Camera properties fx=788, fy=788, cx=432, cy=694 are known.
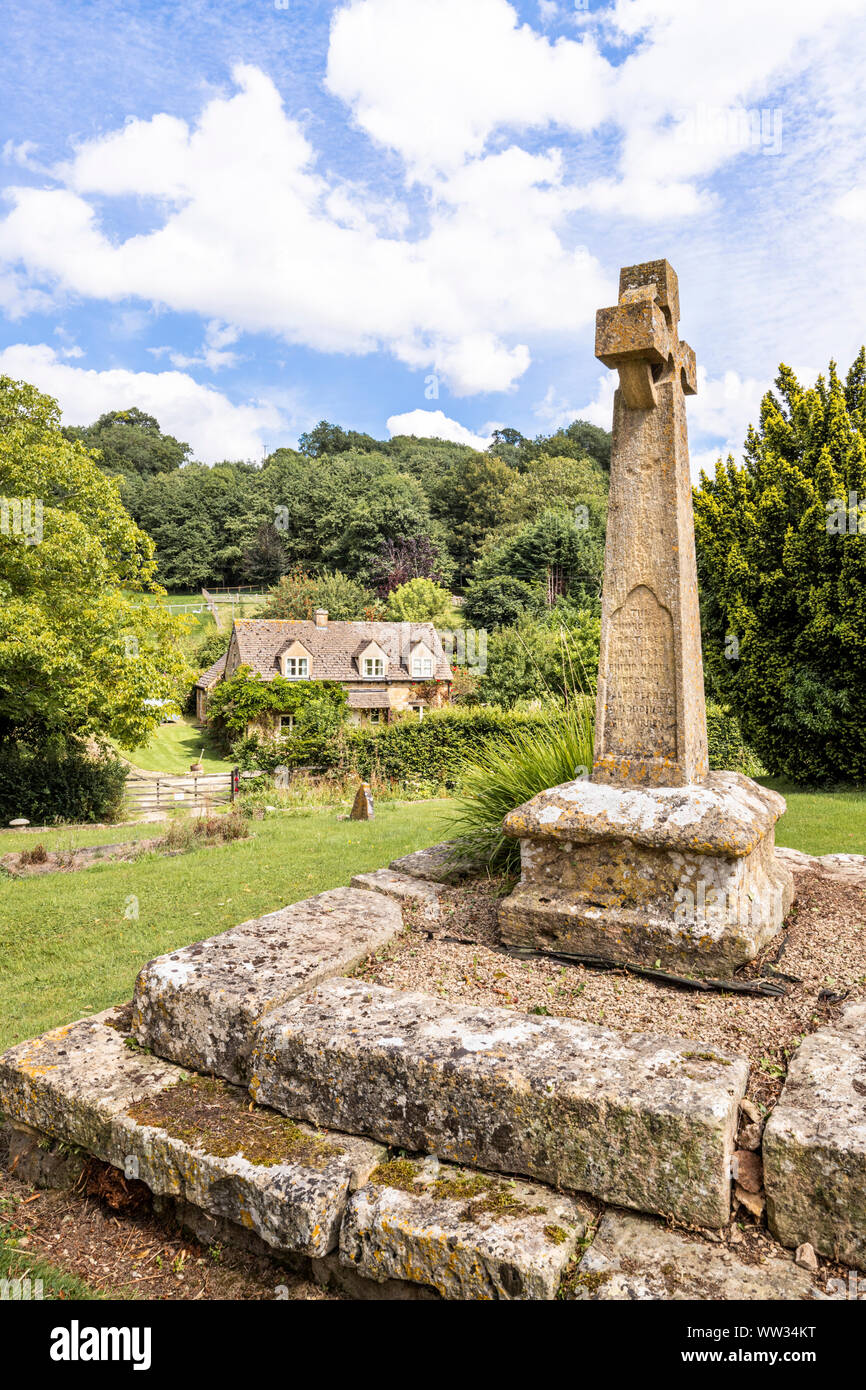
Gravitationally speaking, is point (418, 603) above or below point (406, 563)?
below

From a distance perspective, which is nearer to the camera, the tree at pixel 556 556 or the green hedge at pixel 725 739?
the green hedge at pixel 725 739

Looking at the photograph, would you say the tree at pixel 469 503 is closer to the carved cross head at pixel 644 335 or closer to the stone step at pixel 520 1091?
the carved cross head at pixel 644 335

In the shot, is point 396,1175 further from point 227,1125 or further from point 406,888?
point 406,888

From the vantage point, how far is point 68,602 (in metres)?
16.6

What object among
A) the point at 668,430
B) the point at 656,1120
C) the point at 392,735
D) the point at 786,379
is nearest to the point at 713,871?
the point at 656,1120

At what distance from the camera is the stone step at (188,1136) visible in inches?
100

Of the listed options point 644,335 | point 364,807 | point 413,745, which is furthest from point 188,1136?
point 413,745

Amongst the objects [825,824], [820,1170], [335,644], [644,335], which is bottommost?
[825,824]

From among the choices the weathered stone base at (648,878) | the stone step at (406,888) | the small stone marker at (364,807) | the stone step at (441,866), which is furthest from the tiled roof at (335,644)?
the weathered stone base at (648,878)

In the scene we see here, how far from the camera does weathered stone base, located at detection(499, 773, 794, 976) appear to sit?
141 inches

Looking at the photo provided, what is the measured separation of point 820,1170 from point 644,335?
3.67 m

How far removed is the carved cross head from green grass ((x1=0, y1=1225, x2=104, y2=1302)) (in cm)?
457

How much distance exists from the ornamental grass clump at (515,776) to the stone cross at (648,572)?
68 centimetres

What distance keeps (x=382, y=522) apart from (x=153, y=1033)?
53.6 m
